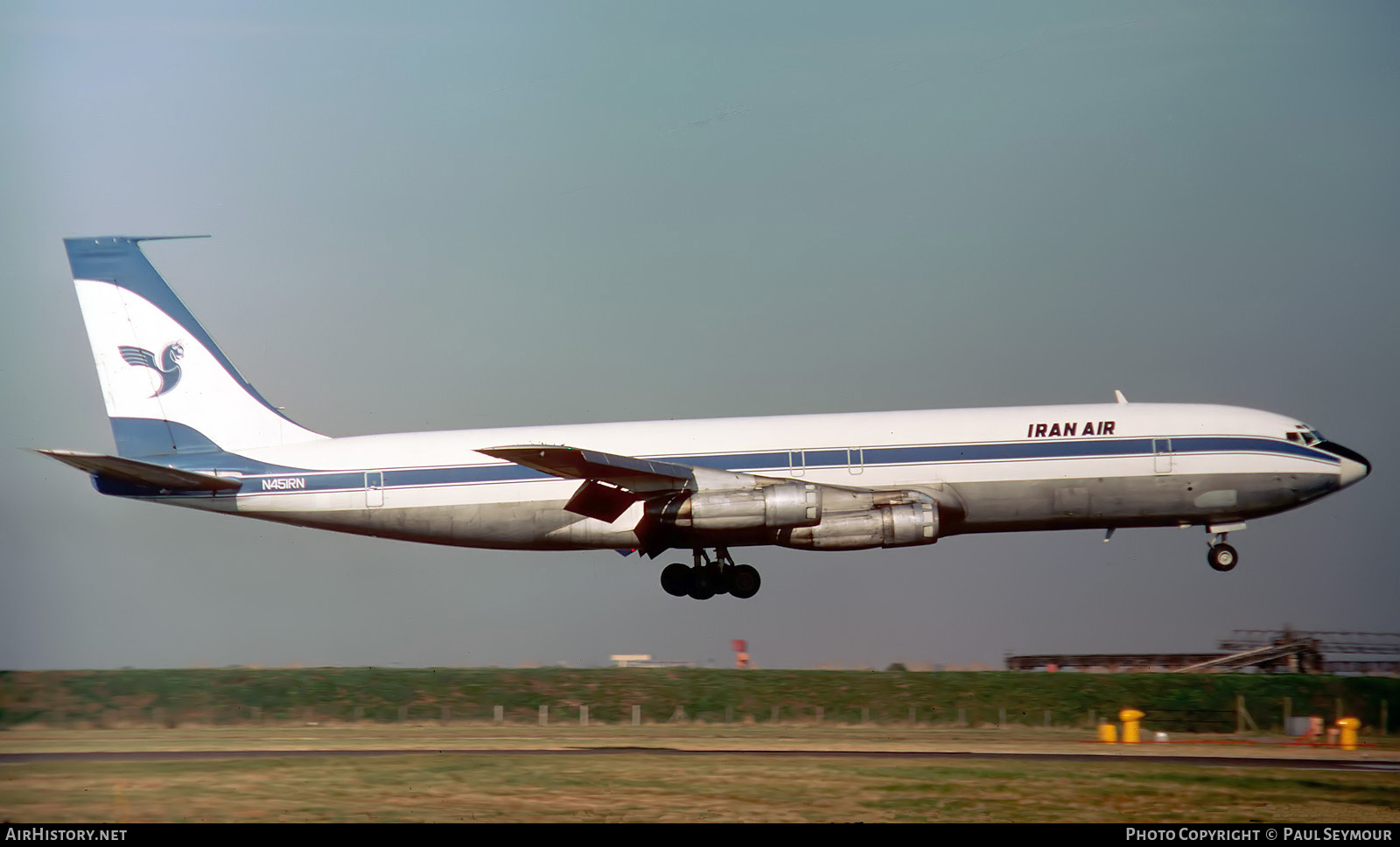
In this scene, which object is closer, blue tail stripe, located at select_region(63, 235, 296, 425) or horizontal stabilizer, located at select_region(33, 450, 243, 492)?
horizontal stabilizer, located at select_region(33, 450, 243, 492)

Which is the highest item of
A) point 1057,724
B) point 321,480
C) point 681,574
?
point 321,480

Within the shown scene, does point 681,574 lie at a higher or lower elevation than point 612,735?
higher

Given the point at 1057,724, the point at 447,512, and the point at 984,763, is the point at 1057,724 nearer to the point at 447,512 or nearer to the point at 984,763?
the point at 984,763

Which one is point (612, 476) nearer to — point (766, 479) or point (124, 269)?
point (766, 479)

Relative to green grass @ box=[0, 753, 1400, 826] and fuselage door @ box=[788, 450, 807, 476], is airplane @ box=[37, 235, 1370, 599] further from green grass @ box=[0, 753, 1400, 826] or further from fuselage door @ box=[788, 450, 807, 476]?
green grass @ box=[0, 753, 1400, 826]

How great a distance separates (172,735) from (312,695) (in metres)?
7.78

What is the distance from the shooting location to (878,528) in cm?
3603

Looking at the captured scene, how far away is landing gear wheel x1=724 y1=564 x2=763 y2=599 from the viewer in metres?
39.1

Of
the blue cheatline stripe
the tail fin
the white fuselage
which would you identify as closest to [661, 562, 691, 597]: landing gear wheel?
the white fuselage

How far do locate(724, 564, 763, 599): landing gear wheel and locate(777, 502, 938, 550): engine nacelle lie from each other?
2993mm

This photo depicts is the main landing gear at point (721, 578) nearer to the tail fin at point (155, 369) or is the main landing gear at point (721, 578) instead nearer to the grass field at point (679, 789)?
the grass field at point (679, 789)

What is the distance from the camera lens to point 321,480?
38.2 meters

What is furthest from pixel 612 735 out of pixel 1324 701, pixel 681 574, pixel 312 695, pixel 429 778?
pixel 1324 701

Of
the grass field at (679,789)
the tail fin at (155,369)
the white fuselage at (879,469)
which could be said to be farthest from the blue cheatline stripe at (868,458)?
the grass field at (679,789)
